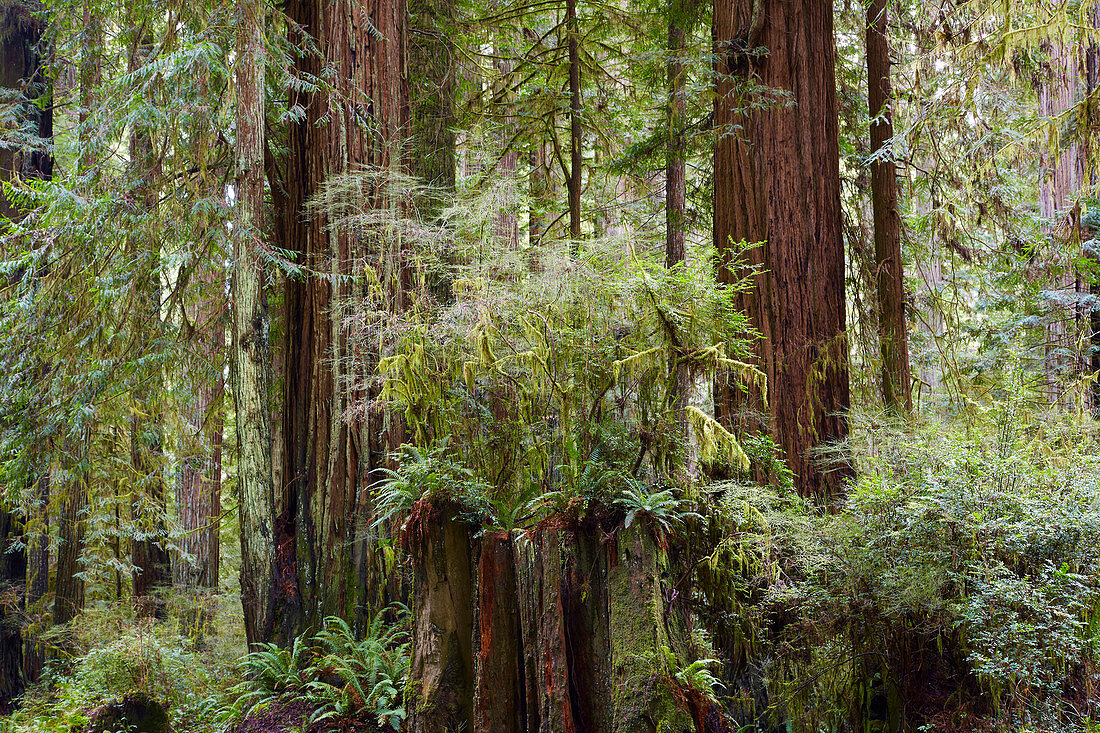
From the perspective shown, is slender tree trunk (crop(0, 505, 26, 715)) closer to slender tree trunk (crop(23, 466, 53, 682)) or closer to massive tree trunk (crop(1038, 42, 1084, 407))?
slender tree trunk (crop(23, 466, 53, 682))

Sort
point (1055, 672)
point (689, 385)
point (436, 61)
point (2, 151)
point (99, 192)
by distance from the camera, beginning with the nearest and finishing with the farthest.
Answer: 1. point (1055, 672)
2. point (689, 385)
3. point (99, 192)
4. point (436, 61)
5. point (2, 151)

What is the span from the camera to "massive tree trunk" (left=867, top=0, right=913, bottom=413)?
24.8ft

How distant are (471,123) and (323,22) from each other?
2831 mm

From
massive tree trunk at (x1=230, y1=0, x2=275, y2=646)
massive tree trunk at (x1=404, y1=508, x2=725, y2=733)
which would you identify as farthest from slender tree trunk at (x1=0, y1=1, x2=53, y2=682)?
massive tree trunk at (x1=404, y1=508, x2=725, y2=733)

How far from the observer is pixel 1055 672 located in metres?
3.55

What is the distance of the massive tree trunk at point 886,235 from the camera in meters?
7.56

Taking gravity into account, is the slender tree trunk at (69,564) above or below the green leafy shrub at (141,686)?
above

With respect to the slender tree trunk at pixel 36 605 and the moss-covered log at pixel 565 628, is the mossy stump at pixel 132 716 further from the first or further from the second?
the slender tree trunk at pixel 36 605

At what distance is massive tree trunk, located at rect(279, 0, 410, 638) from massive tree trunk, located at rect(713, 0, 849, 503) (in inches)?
117

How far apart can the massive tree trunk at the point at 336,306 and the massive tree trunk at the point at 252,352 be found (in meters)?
0.18

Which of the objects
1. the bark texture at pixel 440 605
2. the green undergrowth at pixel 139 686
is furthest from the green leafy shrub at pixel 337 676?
the bark texture at pixel 440 605

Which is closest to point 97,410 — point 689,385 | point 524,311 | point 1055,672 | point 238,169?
point 238,169

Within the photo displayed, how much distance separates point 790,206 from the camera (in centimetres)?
675

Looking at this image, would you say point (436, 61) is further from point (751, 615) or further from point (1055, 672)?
point (1055, 672)
